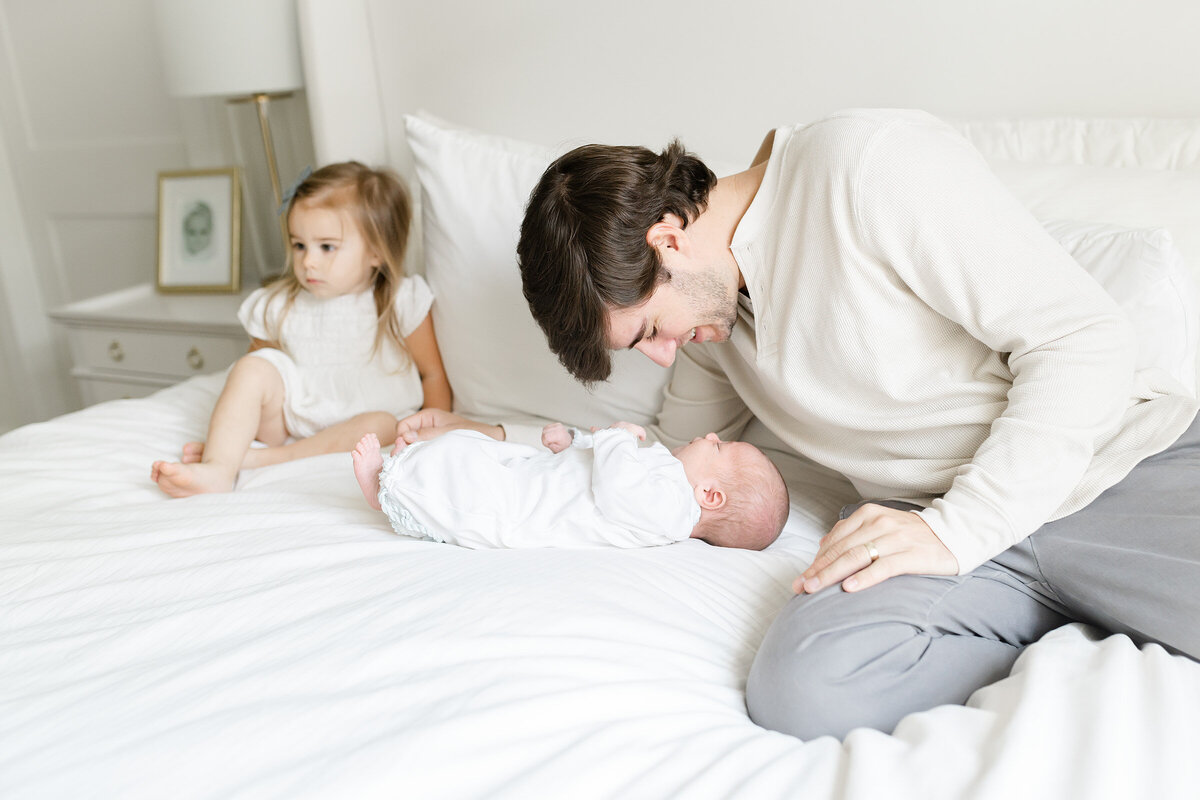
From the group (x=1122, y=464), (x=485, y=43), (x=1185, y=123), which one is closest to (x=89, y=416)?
(x=485, y=43)

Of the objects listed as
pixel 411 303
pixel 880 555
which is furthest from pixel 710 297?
pixel 411 303

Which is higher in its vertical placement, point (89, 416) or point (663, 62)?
point (663, 62)

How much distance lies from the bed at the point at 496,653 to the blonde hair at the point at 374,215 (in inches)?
15.2

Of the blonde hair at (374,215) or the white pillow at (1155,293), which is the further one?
the blonde hair at (374,215)

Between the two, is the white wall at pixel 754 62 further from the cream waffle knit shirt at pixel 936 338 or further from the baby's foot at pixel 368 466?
the baby's foot at pixel 368 466

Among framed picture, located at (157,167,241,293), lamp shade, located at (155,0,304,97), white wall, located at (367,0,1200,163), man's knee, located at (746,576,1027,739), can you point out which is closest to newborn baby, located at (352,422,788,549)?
man's knee, located at (746,576,1027,739)

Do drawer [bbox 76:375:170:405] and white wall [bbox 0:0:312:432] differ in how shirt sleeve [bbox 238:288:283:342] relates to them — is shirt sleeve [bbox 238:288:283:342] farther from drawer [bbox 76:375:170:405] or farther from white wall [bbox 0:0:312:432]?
white wall [bbox 0:0:312:432]

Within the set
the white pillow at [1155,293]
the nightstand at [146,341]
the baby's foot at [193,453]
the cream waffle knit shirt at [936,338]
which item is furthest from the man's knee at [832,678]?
the nightstand at [146,341]

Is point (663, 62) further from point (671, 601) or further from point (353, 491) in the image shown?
point (671, 601)

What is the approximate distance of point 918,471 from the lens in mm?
1116

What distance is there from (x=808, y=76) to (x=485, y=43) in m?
0.76

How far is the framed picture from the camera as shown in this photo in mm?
2617

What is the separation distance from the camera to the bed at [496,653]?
729 millimetres

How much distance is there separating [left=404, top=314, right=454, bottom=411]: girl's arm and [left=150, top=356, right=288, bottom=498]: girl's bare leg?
0.27 m
